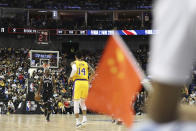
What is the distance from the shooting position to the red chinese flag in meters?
1.70

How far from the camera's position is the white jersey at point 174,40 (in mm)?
1073

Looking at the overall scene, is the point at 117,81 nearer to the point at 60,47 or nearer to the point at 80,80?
the point at 80,80

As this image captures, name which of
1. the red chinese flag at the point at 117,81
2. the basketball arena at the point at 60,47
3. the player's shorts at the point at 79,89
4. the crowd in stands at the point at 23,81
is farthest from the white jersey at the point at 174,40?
the crowd in stands at the point at 23,81

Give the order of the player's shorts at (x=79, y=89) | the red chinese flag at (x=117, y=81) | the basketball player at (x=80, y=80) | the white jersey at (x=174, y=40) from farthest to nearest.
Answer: the player's shorts at (x=79, y=89) < the basketball player at (x=80, y=80) < the red chinese flag at (x=117, y=81) < the white jersey at (x=174, y=40)

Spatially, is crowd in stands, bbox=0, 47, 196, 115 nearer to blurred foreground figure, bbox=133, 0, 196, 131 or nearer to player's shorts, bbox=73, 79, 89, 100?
player's shorts, bbox=73, 79, 89, 100

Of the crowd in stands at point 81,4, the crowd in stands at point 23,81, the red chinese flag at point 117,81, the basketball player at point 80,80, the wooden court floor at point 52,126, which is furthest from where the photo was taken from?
the crowd in stands at point 81,4

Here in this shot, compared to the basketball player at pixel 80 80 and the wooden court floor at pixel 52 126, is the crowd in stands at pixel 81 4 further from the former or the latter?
the basketball player at pixel 80 80

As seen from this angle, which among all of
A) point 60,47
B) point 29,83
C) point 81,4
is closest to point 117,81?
point 29,83

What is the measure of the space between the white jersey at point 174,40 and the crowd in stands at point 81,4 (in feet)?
142

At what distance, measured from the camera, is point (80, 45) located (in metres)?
43.2

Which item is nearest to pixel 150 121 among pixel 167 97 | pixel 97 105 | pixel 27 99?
pixel 167 97

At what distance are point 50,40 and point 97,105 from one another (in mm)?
39028

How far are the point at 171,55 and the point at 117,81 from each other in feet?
2.18

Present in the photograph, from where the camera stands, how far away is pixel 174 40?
1078 mm
